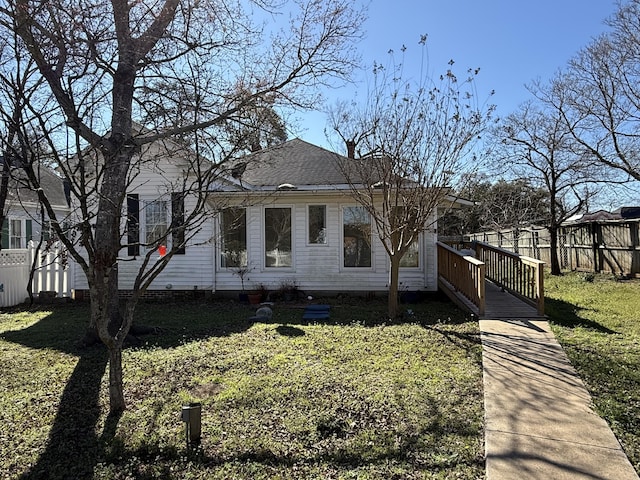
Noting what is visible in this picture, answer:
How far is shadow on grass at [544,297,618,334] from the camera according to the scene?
7109mm

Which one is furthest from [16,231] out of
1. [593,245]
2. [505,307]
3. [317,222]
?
[593,245]

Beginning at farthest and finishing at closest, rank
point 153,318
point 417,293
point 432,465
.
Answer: point 417,293 < point 153,318 < point 432,465

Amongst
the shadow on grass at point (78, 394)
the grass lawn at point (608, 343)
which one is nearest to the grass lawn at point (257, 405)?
the shadow on grass at point (78, 394)

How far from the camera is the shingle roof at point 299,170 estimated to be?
11016 mm

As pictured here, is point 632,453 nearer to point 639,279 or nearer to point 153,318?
point 153,318

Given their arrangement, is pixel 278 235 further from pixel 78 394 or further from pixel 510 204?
pixel 510 204

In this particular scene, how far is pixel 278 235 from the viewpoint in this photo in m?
11.1

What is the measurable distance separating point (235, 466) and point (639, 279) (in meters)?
13.8

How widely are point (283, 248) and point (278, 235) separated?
35 centimetres

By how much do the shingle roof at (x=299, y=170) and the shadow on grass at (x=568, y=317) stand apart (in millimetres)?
5189

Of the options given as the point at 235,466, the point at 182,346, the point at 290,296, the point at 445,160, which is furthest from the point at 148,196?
the point at 235,466

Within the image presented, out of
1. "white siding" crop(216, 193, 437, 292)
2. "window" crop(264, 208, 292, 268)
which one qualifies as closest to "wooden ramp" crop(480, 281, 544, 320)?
"white siding" crop(216, 193, 437, 292)

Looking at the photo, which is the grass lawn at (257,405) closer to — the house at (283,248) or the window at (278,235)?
the house at (283,248)

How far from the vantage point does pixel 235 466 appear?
3203 millimetres
